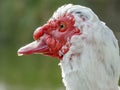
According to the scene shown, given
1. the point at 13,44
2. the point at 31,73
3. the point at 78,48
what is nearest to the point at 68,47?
the point at 78,48

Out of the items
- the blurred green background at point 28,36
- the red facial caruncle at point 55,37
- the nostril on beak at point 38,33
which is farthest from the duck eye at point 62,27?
the blurred green background at point 28,36

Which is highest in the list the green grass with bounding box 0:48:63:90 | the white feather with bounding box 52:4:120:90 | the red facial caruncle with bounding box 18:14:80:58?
the green grass with bounding box 0:48:63:90

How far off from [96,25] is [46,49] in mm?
576

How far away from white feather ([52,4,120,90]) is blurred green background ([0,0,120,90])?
1142 centimetres

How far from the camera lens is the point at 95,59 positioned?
526cm

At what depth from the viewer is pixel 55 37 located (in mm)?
5629

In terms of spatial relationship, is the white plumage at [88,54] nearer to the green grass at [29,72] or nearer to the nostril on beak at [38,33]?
the nostril on beak at [38,33]

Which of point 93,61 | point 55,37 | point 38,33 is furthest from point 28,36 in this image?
point 93,61

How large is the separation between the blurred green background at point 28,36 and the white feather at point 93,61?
37.5 ft

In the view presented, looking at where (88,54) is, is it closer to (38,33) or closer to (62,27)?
(62,27)

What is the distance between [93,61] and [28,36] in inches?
830

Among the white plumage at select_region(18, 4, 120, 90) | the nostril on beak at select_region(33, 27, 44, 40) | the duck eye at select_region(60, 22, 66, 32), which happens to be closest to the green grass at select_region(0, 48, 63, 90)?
the nostril on beak at select_region(33, 27, 44, 40)

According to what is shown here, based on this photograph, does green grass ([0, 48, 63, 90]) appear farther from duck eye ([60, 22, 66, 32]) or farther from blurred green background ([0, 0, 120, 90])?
A: duck eye ([60, 22, 66, 32])

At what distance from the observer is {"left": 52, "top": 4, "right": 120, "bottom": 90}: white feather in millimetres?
5254
